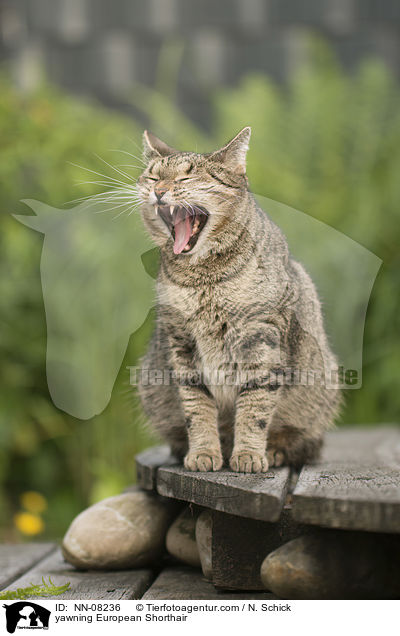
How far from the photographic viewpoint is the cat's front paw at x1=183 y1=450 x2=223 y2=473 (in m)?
1.77

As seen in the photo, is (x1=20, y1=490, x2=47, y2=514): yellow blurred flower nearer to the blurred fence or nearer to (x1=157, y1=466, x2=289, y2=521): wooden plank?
(x1=157, y1=466, x2=289, y2=521): wooden plank

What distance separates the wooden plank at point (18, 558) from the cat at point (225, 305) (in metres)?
0.68

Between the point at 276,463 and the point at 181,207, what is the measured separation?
0.80 metres

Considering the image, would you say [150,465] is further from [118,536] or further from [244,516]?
[244,516]

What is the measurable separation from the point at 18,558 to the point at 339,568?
126 cm

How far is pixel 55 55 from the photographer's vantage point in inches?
207

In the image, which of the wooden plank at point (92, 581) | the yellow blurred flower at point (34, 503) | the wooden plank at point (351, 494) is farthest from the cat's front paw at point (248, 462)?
the yellow blurred flower at point (34, 503)

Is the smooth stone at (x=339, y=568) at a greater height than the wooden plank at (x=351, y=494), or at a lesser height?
lesser

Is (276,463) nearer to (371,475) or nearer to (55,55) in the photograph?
(371,475)

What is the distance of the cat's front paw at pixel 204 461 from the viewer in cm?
177

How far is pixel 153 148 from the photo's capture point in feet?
5.75
